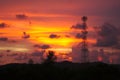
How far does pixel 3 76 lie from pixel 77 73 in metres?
20.0

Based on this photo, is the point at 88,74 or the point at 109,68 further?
the point at 109,68

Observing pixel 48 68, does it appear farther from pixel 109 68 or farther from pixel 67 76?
pixel 109 68

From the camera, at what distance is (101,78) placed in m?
93.4

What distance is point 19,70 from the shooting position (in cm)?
10038

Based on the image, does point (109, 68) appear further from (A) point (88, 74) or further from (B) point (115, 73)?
(A) point (88, 74)

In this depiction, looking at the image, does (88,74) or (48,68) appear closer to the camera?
(88,74)

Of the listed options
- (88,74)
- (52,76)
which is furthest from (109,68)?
(52,76)

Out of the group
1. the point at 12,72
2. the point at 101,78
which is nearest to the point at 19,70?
the point at 12,72

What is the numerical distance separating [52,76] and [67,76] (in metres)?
4.10

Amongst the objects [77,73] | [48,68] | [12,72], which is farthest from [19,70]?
[77,73]

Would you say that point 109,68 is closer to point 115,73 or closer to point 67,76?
point 115,73

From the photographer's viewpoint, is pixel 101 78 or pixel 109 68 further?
pixel 109 68

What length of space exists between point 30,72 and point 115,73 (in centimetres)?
2332

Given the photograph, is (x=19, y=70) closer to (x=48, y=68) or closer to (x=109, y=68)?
(x=48, y=68)
